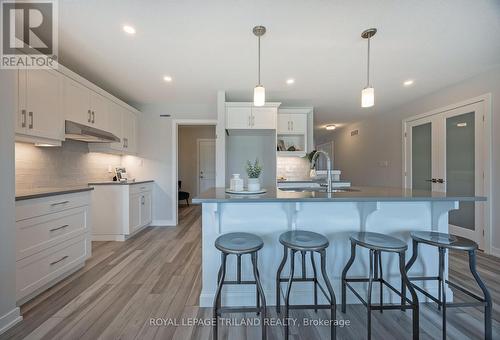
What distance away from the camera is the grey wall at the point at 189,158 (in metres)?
6.57

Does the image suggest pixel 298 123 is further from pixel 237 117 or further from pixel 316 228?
pixel 316 228

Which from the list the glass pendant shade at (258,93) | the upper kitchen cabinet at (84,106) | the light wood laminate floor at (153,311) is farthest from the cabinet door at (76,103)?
the glass pendant shade at (258,93)

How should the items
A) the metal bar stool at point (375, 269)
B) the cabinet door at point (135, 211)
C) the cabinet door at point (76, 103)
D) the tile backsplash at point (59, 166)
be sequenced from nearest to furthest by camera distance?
the metal bar stool at point (375, 269), the tile backsplash at point (59, 166), the cabinet door at point (76, 103), the cabinet door at point (135, 211)

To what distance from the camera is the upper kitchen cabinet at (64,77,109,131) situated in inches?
98.5

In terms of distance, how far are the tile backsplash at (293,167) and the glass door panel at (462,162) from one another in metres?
2.29

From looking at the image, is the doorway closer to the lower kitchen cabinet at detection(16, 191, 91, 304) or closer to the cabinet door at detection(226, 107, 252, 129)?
the cabinet door at detection(226, 107, 252, 129)

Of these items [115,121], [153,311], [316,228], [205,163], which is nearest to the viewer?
[153,311]

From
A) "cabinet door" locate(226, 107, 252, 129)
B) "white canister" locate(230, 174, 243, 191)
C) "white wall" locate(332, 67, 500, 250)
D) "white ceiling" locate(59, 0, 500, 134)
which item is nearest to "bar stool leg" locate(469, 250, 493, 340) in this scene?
"white canister" locate(230, 174, 243, 191)

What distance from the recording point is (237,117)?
3693mm

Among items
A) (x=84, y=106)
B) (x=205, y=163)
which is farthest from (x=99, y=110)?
(x=205, y=163)

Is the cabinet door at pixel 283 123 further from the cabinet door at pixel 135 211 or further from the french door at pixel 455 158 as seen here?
the cabinet door at pixel 135 211

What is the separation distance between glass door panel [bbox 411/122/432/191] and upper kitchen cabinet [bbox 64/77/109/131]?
5.43 m

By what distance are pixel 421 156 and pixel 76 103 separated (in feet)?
18.3

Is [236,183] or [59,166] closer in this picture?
[236,183]
